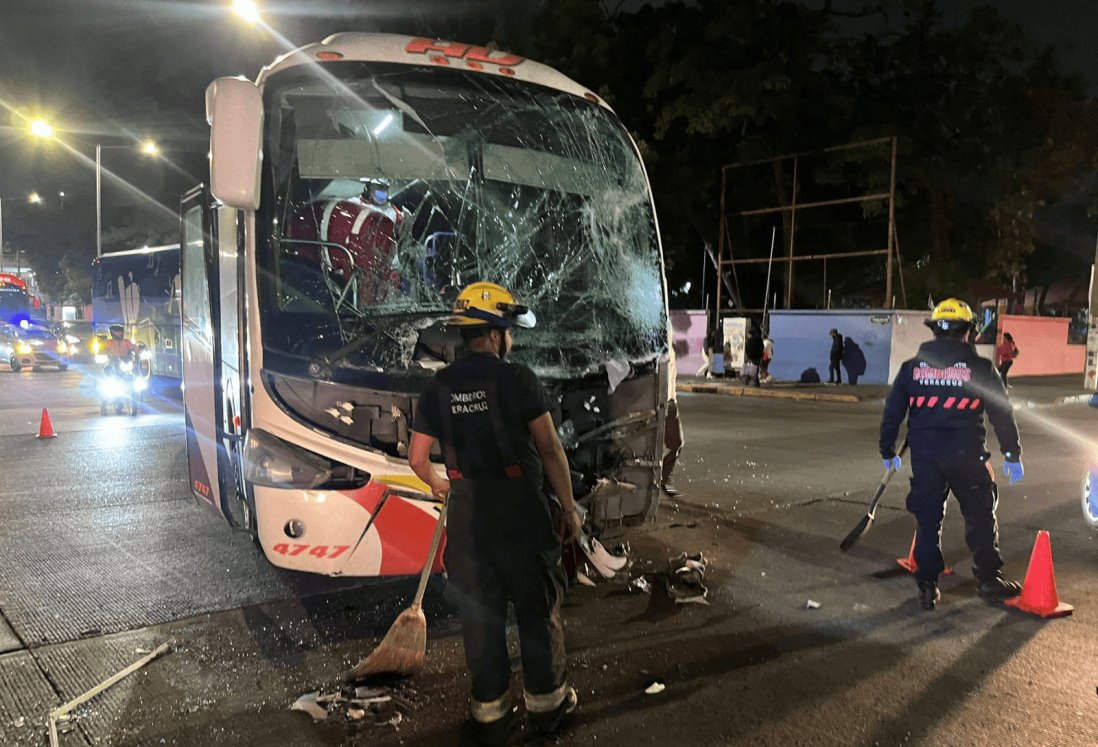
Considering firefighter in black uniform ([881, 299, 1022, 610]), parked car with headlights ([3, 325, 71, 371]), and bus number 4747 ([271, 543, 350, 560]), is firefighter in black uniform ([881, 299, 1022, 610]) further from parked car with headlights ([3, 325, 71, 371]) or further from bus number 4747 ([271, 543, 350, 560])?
parked car with headlights ([3, 325, 71, 371])

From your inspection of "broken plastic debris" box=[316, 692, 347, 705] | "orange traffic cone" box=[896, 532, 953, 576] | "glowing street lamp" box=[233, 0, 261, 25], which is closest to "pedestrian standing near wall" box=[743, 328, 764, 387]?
"glowing street lamp" box=[233, 0, 261, 25]

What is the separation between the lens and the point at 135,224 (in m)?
38.4

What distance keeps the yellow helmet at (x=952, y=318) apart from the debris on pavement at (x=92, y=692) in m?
4.61

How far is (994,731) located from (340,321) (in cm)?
353

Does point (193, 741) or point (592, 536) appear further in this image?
point (592, 536)

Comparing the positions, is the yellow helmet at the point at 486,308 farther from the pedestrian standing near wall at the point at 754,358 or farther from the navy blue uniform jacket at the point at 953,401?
the pedestrian standing near wall at the point at 754,358

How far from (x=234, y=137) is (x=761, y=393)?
17.6m

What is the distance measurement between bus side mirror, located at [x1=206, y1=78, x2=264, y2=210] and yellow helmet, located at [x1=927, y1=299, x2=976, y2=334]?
3.89 metres

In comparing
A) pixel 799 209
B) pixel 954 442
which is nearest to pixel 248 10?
pixel 954 442

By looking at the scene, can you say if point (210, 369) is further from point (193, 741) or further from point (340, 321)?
point (193, 741)

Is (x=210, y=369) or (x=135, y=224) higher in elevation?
(x=135, y=224)

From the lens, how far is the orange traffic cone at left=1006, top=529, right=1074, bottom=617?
4676 mm

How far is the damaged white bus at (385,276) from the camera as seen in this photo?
395 cm

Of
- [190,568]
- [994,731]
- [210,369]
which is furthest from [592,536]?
[190,568]
